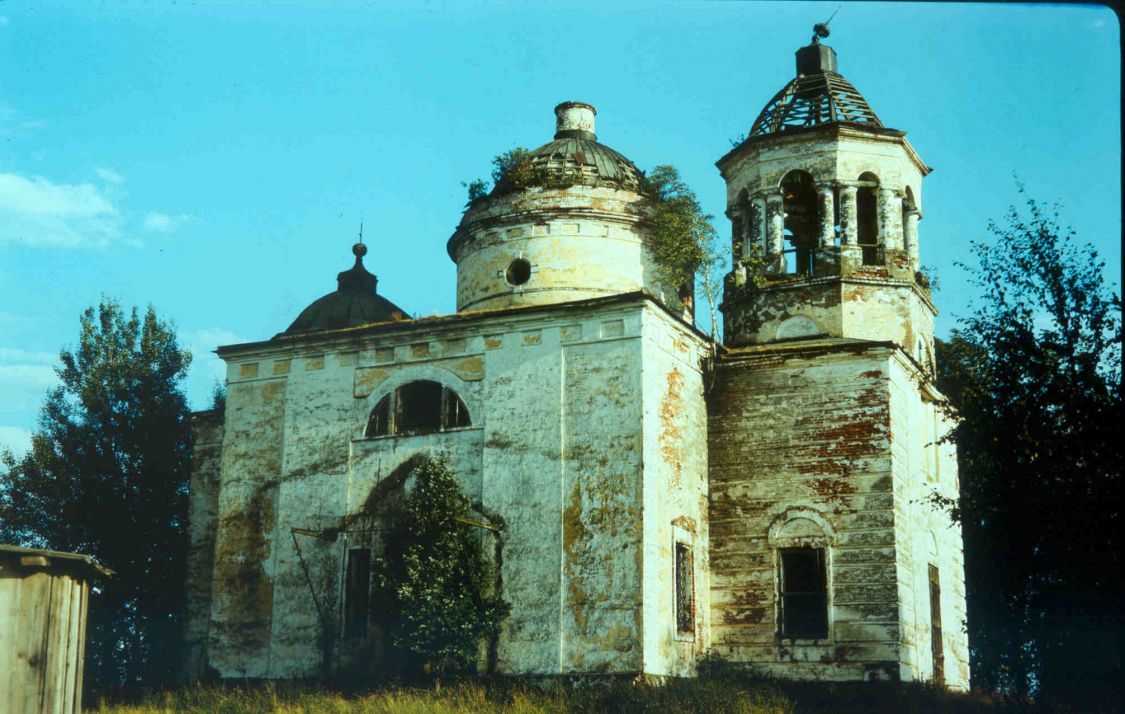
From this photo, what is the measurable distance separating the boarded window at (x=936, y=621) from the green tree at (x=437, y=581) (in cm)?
795

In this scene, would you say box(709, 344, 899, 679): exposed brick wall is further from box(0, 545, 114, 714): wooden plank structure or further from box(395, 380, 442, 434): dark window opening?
box(0, 545, 114, 714): wooden plank structure

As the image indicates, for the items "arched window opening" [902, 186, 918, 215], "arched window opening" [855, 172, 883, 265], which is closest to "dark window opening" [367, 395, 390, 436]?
"arched window opening" [855, 172, 883, 265]

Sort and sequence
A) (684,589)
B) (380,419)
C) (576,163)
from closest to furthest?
1. (684,589)
2. (380,419)
3. (576,163)

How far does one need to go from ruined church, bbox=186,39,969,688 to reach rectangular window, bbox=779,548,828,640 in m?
0.04

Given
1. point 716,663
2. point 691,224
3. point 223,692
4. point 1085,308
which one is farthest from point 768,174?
point 223,692

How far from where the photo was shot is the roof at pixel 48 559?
13898mm

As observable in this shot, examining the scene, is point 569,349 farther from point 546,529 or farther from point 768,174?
point 768,174

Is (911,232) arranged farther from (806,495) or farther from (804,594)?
(804,594)

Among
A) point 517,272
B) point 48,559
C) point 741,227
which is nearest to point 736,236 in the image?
point 741,227

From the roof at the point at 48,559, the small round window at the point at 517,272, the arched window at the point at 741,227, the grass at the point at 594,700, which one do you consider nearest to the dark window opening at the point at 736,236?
the arched window at the point at 741,227

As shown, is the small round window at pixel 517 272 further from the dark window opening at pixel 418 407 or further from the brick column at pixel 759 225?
the brick column at pixel 759 225

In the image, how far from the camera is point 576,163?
25.3 m

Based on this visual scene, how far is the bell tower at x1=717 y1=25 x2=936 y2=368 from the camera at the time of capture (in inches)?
912

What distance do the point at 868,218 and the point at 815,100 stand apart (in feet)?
8.12
